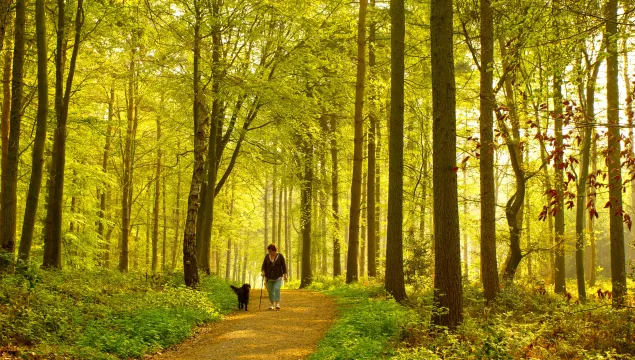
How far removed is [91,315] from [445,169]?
7.04 metres

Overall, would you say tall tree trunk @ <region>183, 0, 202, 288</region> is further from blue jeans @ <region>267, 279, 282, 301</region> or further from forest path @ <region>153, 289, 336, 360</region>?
blue jeans @ <region>267, 279, 282, 301</region>

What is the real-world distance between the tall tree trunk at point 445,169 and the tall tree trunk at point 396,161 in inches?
134

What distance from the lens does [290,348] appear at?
8688 millimetres

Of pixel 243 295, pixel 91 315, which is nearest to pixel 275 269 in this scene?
pixel 243 295

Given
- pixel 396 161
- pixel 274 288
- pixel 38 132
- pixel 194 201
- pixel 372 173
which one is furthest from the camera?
pixel 372 173

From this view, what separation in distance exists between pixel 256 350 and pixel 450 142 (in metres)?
4.98

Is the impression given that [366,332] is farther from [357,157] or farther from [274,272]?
[357,157]

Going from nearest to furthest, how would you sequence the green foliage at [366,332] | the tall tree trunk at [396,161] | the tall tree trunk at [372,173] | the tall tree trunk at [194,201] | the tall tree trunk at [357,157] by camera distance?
the green foliage at [366,332], the tall tree trunk at [396,161], the tall tree trunk at [194,201], the tall tree trunk at [357,157], the tall tree trunk at [372,173]

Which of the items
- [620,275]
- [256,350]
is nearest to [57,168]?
[256,350]

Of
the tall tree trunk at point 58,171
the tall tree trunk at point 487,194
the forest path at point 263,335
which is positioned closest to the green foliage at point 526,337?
the tall tree trunk at point 487,194

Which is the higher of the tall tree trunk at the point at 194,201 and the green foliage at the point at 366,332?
the tall tree trunk at the point at 194,201

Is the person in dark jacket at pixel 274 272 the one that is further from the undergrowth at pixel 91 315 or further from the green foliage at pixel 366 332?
the green foliage at pixel 366 332

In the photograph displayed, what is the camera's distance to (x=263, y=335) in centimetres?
984

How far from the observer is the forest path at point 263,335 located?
326 inches
